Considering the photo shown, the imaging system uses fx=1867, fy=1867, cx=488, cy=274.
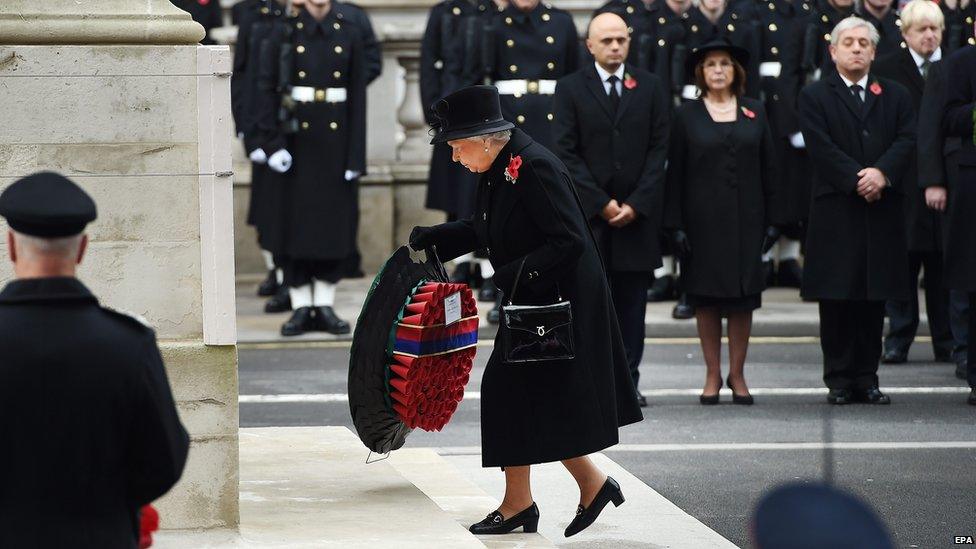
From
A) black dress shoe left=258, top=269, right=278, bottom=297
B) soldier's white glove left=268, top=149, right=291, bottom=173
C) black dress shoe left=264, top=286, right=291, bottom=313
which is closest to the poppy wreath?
soldier's white glove left=268, top=149, right=291, bottom=173

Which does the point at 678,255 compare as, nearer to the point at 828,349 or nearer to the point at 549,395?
the point at 828,349

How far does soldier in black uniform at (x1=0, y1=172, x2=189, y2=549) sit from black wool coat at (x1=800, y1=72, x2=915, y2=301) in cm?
665

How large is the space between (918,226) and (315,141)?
4124 mm

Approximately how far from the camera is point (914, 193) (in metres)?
11.6

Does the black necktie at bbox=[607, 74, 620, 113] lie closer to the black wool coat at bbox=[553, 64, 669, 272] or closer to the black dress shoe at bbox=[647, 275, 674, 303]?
the black wool coat at bbox=[553, 64, 669, 272]

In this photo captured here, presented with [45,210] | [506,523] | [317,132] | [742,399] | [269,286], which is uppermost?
[45,210]

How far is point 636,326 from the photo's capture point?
988 cm

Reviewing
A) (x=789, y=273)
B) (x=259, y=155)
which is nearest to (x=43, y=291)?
(x=259, y=155)

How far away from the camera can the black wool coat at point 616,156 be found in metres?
9.93

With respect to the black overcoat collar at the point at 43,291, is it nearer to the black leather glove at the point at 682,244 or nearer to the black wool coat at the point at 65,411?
the black wool coat at the point at 65,411

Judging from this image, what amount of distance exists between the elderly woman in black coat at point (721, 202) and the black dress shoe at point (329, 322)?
3319 millimetres

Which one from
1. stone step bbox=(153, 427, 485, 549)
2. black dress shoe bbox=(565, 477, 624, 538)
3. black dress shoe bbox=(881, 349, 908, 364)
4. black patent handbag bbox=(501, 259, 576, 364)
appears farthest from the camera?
black dress shoe bbox=(881, 349, 908, 364)

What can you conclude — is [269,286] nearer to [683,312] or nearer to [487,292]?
[487,292]

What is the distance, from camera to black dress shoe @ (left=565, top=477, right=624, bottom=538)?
22.4 ft
